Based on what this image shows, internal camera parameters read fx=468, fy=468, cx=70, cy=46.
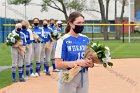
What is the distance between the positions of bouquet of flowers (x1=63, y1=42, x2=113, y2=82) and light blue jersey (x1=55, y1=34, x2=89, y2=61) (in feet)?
0.59

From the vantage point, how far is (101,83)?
47.5 ft

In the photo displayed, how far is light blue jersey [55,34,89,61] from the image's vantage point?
22.4 ft

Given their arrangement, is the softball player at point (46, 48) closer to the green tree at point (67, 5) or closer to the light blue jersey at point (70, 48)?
the light blue jersey at point (70, 48)

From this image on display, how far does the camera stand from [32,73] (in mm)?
16859

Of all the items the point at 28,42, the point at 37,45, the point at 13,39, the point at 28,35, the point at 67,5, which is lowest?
the point at 37,45

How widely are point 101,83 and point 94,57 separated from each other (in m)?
8.05

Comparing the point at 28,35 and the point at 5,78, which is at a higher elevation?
the point at 28,35

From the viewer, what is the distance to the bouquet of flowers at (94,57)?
657 cm

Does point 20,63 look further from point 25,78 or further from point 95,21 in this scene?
point 95,21

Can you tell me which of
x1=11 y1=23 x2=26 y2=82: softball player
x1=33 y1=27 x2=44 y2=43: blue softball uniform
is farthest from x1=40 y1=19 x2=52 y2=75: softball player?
x1=11 y1=23 x2=26 y2=82: softball player

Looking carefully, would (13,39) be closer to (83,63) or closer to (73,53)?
(73,53)

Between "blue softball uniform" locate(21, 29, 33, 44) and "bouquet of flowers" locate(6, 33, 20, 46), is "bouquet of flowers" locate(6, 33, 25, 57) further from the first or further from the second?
"blue softball uniform" locate(21, 29, 33, 44)

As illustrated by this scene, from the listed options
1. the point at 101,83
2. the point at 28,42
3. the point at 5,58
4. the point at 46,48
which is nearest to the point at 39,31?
the point at 46,48

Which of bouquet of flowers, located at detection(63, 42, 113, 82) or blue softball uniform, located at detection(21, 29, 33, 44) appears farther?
blue softball uniform, located at detection(21, 29, 33, 44)
